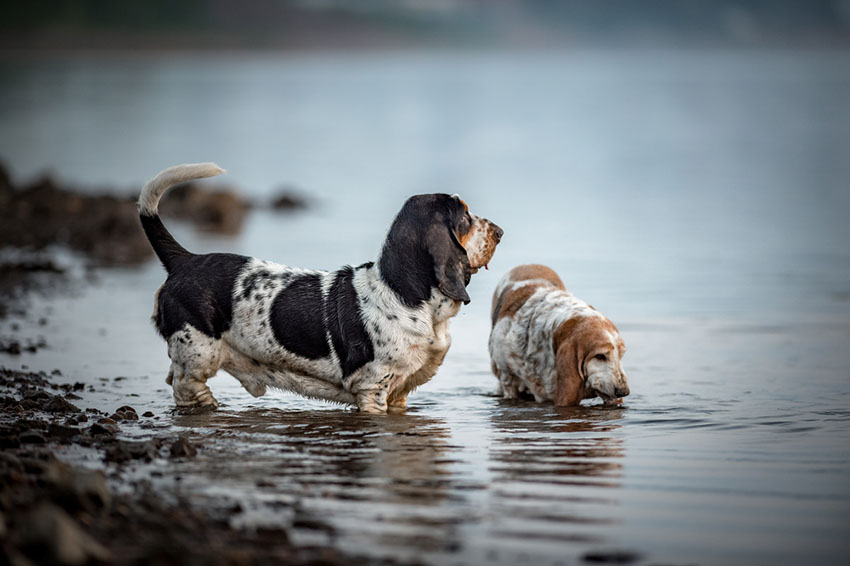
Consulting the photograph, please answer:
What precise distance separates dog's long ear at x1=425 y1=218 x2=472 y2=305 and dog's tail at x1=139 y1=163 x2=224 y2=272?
4.52ft

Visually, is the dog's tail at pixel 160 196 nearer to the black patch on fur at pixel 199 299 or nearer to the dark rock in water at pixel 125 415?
the black patch on fur at pixel 199 299

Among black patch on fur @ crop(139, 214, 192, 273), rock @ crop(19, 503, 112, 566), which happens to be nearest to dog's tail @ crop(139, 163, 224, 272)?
black patch on fur @ crop(139, 214, 192, 273)

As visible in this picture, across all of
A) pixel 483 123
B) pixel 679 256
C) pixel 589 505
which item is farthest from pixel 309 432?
pixel 483 123

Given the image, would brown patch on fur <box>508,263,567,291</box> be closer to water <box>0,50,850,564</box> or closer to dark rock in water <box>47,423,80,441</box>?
water <box>0,50,850,564</box>

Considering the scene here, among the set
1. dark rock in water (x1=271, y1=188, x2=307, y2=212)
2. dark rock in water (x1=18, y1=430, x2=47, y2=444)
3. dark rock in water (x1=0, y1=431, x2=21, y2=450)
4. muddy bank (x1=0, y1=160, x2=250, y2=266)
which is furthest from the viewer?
dark rock in water (x1=271, y1=188, x2=307, y2=212)

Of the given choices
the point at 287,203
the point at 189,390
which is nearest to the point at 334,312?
the point at 189,390

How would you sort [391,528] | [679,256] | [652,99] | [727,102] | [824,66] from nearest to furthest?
[391,528] < [679,256] < [727,102] < [652,99] < [824,66]

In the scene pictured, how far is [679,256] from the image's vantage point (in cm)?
1723

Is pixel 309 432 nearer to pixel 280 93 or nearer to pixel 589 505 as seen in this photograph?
pixel 589 505

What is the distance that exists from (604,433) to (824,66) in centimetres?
10796

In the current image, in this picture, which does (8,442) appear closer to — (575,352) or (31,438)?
(31,438)

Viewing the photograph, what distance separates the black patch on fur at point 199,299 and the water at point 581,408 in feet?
1.95

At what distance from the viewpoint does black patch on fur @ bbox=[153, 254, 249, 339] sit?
7227 millimetres

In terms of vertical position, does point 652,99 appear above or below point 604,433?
above
